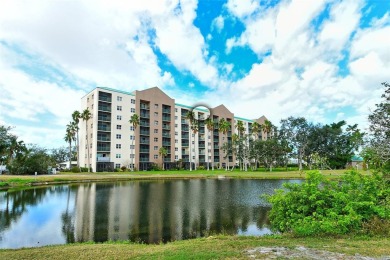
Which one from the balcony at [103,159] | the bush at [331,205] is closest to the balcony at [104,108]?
the balcony at [103,159]

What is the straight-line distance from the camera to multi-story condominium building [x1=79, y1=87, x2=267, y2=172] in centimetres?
6975

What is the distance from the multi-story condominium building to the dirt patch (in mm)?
66686

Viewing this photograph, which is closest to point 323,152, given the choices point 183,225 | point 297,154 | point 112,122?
point 297,154

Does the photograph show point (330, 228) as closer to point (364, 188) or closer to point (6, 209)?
point (364, 188)

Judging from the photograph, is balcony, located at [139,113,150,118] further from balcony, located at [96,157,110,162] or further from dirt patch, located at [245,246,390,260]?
dirt patch, located at [245,246,390,260]

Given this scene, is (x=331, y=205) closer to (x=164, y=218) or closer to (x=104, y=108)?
(x=164, y=218)

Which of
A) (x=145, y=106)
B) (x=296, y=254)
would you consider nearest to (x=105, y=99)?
(x=145, y=106)

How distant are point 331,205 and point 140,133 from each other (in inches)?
2803

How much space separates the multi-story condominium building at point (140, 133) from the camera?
69.8 metres

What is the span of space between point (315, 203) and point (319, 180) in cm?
100

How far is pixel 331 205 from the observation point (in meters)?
10.1

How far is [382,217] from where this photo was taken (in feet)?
30.7

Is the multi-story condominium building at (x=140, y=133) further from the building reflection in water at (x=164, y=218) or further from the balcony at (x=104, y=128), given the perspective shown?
the building reflection in water at (x=164, y=218)

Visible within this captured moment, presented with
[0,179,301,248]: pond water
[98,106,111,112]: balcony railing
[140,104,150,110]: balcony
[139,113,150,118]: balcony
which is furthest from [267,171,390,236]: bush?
[140,104,150,110]: balcony
